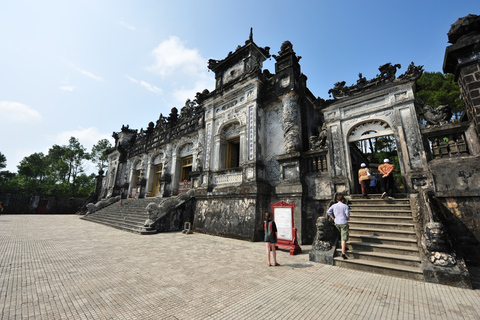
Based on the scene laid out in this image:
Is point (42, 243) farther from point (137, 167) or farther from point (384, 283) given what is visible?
point (137, 167)

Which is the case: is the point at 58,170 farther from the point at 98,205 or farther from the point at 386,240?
the point at 386,240

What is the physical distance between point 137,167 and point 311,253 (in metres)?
19.5

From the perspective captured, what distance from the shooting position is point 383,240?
16.1 ft

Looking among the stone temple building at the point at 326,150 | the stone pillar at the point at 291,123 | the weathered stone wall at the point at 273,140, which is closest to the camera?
the stone temple building at the point at 326,150

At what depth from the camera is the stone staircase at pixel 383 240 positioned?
410 centimetres

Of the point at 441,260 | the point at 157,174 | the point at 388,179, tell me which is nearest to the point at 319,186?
the point at 388,179

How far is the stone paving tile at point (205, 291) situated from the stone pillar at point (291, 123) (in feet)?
16.0

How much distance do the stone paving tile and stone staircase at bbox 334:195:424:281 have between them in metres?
0.27

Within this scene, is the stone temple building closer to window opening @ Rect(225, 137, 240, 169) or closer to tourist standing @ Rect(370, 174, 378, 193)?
window opening @ Rect(225, 137, 240, 169)

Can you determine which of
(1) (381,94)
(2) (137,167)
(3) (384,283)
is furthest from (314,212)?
(2) (137,167)

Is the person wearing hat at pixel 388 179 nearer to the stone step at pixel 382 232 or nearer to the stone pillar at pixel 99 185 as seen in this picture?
the stone step at pixel 382 232

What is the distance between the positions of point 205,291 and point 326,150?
6.79 meters

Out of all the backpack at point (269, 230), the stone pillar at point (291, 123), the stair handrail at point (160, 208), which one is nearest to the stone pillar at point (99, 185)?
the stair handrail at point (160, 208)

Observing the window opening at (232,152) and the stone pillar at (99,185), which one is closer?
the window opening at (232,152)
